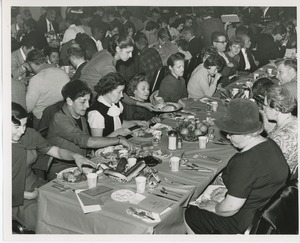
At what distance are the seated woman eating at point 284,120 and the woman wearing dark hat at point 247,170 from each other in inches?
19.3

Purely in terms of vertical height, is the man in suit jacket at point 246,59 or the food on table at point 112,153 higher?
the man in suit jacket at point 246,59

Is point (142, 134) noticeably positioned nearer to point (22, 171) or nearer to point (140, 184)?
point (140, 184)

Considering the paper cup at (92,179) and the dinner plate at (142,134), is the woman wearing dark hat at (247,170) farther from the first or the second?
the dinner plate at (142,134)

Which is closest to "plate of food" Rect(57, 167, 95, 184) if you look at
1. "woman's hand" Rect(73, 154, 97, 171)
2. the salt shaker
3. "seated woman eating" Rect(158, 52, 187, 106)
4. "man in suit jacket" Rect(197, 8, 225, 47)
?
"woman's hand" Rect(73, 154, 97, 171)

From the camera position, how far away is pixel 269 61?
272 inches

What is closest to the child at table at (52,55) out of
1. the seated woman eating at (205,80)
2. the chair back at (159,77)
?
the chair back at (159,77)

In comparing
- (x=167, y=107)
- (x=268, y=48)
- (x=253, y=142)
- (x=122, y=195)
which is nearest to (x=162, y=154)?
(x=122, y=195)

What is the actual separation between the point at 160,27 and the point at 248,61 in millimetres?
1572

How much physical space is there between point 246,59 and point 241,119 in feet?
13.9

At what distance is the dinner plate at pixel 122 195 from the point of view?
2.37 meters

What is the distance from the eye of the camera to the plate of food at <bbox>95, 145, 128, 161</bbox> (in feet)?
9.71

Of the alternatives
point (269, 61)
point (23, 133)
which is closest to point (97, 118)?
point (23, 133)

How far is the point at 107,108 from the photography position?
11.9 feet
